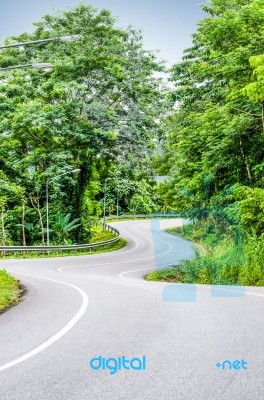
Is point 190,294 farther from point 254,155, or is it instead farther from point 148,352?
point 254,155

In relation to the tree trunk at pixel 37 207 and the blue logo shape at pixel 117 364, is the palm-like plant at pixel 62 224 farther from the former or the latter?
the blue logo shape at pixel 117 364

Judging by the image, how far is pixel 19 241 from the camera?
138 ft

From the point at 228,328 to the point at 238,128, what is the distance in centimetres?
1343

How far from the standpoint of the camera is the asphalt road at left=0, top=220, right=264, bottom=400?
448 cm

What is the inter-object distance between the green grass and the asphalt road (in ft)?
1.00

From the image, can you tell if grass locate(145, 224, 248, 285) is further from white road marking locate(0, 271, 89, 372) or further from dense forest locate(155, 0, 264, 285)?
white road marking locate(0, 271, 89, 372)

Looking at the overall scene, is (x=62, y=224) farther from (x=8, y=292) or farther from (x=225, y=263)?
(x=8, y=292)

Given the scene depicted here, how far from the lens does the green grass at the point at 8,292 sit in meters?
10.4

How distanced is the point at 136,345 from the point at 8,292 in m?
7.10

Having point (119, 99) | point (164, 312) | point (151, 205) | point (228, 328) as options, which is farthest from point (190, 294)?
point (151, 205)

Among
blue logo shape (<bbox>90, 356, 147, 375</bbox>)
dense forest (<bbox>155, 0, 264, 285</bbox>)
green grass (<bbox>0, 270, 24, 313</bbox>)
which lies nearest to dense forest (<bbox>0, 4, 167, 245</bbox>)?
dense forest (<bbox>155, 0, 264, 285</bbox>)

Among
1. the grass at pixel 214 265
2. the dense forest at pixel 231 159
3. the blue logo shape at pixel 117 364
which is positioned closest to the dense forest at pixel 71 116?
the dense forest at pixel 231 159

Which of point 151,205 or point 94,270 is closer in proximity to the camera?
point 94,270

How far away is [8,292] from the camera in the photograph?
12.3 meters
